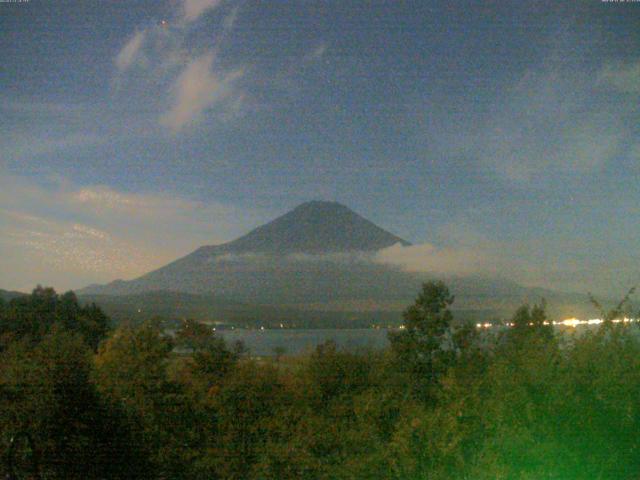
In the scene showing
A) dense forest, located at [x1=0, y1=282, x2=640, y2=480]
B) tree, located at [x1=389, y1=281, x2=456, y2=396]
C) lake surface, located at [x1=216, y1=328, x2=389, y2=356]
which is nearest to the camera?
dense forest, located at [x1=0, y1=282, x2=640, y2=480]

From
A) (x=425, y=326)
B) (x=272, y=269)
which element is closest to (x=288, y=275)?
(x=272, y=269)

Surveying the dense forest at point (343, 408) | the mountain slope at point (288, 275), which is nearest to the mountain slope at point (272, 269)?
the mountain slope at point (288, 275)

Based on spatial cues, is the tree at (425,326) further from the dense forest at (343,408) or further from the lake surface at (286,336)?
the lake surface at (286,336)

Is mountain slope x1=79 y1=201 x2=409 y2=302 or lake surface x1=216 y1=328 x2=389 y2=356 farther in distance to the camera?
mountain slope x1=79 y1=201 x2=409 y2=302

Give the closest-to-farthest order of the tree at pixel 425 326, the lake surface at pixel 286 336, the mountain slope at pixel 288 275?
1. the tree at pixel 425 326
2. the lake surface at pixel 286 336
3. the mountain slope at pixel 288 275

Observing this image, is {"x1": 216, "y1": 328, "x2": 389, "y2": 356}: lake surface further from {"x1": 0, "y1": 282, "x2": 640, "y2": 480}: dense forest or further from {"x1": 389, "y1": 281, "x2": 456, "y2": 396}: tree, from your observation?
{"x1": 0, "y1": 282, "x2": 640, "y2": 480}: dense forest

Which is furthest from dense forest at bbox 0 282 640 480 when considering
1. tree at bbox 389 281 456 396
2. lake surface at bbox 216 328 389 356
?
lake surface at bbox 216 328 389 356

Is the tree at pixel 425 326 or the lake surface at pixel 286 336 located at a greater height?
the tree at pixel 425 326

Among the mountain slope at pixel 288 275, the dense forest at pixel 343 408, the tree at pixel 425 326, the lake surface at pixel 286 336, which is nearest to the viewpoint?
the dense forest at pixel 343 408
